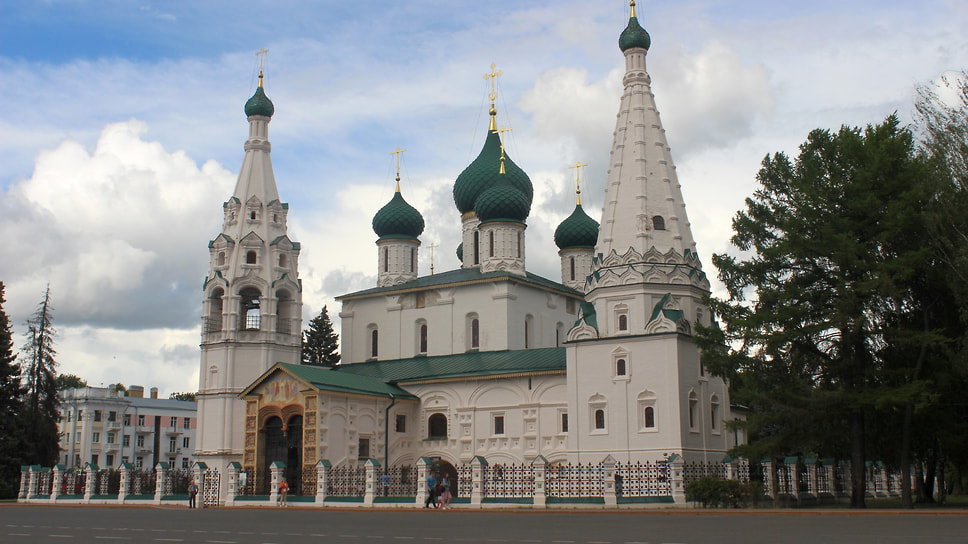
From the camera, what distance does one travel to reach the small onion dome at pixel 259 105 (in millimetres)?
35469

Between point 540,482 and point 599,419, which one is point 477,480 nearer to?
point 540,482

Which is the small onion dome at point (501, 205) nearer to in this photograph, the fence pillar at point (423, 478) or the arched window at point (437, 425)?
the arched window at point (437, 425)

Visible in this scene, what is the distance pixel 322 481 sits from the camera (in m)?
25.5

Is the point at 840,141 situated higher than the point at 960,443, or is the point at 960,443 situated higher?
the point at 840,141

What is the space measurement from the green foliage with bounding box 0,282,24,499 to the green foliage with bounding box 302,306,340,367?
16.5 meters

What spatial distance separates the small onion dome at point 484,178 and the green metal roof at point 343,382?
9.02m

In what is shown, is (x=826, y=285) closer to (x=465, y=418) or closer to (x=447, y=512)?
(x=447, y=512)

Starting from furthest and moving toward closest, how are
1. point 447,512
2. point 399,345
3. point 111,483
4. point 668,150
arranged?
point 399,345, point 111,483, point 668,150, point 447,512

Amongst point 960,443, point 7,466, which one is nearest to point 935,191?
point 960,443

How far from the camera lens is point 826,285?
74.8ft

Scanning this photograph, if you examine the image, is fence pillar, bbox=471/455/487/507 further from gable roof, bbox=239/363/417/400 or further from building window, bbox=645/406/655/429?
gable roof, bbox=239/363/417/400

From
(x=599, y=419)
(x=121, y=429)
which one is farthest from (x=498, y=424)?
(x=121, y=429)

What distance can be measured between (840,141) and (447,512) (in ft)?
42.8

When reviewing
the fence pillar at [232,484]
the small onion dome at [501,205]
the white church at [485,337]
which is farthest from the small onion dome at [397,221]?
the fence pillar at [232,484]
